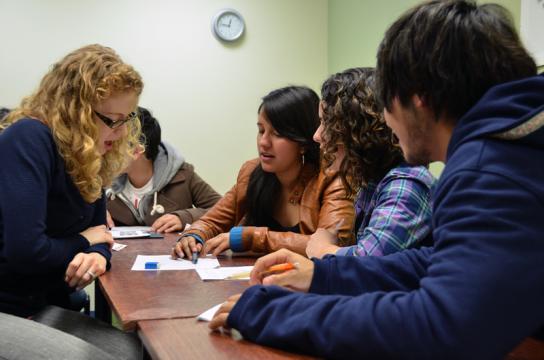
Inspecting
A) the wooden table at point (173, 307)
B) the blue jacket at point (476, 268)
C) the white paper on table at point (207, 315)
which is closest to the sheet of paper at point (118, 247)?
the wooden table at point (173, 307)

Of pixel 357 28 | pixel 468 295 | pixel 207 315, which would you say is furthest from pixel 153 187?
pixel 468 295

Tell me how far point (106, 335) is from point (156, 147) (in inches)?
63.4

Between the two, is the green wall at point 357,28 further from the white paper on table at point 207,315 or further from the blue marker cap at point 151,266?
the white paper on table at point 207,315

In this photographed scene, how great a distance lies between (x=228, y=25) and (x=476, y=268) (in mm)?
3516

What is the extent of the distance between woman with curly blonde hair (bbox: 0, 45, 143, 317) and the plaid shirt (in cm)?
79

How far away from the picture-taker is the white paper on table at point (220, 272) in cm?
135

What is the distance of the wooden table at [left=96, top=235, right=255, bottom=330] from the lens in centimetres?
102

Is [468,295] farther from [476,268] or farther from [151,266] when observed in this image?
[151,266]

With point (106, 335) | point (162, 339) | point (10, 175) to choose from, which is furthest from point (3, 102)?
point (162, 339)

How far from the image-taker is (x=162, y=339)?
2.79 ft

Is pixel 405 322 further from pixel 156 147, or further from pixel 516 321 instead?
pixel 156 147

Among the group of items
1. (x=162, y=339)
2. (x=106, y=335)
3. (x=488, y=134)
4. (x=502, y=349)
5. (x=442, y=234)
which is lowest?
(x=106, y=335)

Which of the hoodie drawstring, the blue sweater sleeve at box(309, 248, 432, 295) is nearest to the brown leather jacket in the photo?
the hoodie drawstring

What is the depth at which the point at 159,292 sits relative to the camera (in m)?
1.20
